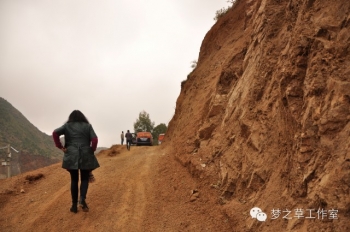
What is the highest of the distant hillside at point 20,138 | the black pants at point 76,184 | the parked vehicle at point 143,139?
the distant hillside at point 20,138

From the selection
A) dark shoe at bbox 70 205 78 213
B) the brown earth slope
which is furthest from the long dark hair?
the brown earth slope

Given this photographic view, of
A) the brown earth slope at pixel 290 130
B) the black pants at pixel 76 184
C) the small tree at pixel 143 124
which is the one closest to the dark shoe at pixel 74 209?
the black pants at pixel 76 184

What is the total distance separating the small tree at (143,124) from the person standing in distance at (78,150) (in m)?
58.5

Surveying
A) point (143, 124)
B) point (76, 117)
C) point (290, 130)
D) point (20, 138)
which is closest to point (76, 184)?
point (76, 117)

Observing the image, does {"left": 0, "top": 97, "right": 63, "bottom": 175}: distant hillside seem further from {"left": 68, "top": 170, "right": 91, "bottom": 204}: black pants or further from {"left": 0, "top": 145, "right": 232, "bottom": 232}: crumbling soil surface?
{"left": 68, "top": 170, "right": 91, "bottom": 204}: black pants

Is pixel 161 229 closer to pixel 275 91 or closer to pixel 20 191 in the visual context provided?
pixel 275 91

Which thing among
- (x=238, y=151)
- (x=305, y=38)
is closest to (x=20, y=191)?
(x=238, y=151)

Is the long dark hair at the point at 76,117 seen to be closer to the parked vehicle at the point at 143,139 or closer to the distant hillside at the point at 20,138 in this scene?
the parked vehicle at the point at 143,139

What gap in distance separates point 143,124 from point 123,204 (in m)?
59.1

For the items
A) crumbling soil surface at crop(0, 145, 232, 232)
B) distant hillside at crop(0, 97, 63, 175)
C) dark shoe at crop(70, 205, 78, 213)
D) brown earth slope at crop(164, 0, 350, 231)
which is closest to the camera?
brown earth slope at crop(164, 0, 350, 231)

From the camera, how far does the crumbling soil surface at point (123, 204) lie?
623 centimetres

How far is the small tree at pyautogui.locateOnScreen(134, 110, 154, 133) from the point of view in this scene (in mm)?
65688

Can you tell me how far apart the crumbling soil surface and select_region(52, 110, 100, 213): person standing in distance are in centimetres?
53

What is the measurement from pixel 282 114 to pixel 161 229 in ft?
9.49
